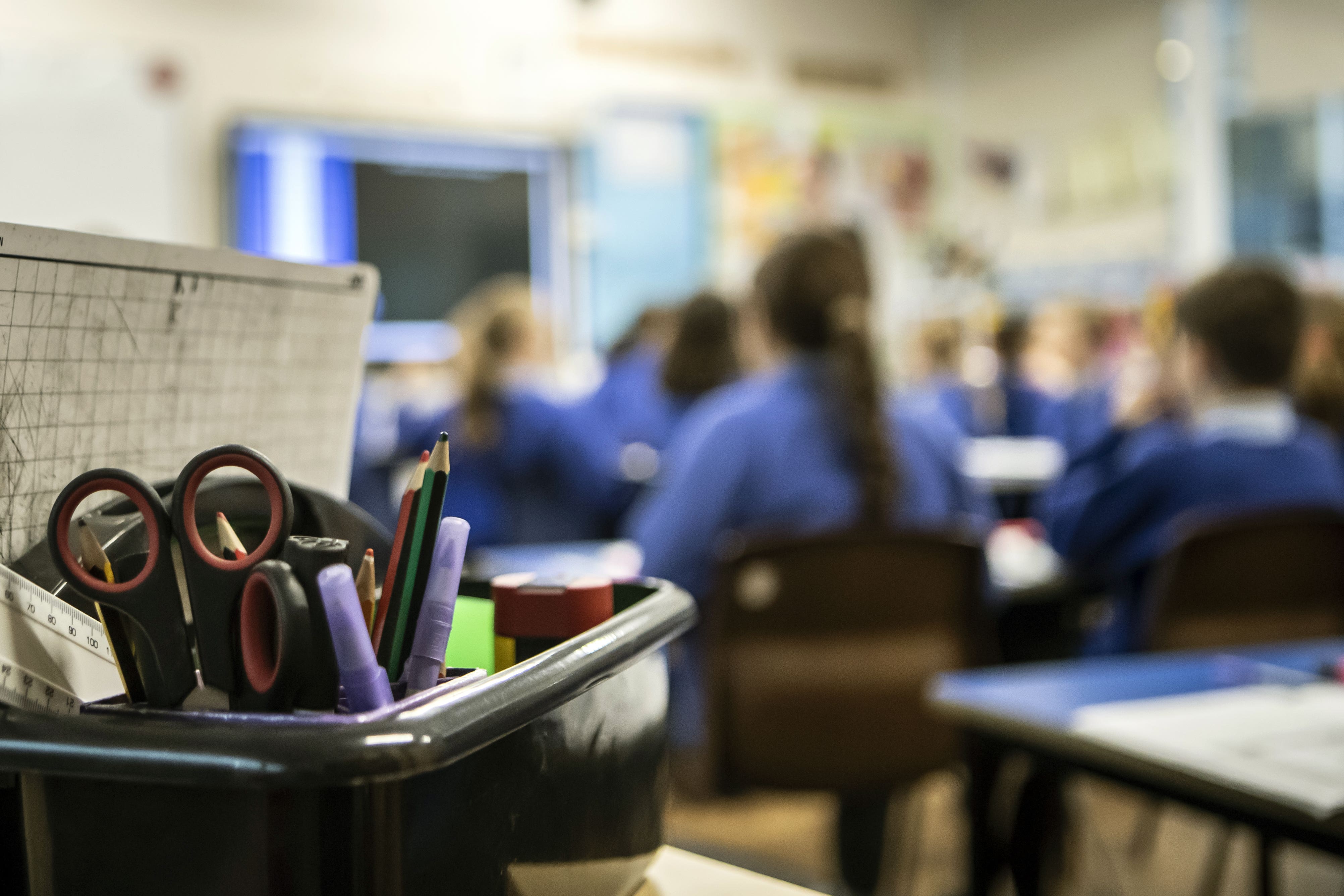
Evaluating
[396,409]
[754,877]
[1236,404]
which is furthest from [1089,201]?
[754,877]

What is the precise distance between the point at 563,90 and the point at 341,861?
204 inches

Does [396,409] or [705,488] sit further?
[396,409]

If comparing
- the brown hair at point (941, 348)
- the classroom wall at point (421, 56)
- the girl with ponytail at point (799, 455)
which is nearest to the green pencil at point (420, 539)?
the girl with ponytail at point (799, 455)

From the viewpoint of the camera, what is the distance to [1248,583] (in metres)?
1.59

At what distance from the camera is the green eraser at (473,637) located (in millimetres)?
494

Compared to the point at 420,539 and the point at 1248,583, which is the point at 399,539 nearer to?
the point at 420,539

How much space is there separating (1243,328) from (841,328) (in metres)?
0.73

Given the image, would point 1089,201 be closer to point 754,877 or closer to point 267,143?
point 267,143

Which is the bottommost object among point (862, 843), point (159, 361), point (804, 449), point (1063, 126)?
point (862, 843)

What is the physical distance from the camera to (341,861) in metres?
0.34

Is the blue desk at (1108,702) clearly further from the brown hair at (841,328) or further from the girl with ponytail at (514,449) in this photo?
the girl with ponytail at (514,449)

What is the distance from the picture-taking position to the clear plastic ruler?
38 centimetres

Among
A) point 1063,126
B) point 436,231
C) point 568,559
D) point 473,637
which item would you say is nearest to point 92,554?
point 473,637

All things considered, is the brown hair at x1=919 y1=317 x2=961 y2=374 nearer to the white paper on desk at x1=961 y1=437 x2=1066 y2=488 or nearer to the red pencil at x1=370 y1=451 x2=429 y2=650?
the white paper on desk at x1=961 y1=437 x2=1066 y2=488
